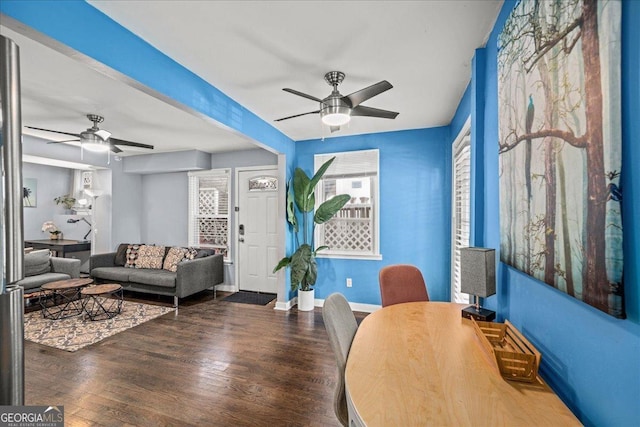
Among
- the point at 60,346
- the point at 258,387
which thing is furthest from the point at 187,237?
the point at 258,387

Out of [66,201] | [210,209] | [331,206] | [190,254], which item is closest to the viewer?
[331,206]

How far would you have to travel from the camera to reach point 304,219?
4.06 meters

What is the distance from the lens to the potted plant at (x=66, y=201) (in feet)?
20.3

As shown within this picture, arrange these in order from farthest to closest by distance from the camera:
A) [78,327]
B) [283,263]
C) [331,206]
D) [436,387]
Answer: [283,263], [331,206], [78,327], [436,387]

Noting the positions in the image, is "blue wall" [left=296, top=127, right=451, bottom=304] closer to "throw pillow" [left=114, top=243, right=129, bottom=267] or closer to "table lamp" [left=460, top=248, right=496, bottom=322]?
"table lamp" [left=460, top=248, right=496, bottom=322]

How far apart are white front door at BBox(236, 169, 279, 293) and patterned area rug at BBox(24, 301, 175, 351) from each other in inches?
54.2

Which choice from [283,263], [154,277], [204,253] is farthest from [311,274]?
[154,277]

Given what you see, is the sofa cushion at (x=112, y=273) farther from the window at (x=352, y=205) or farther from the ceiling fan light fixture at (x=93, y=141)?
the window at (x=352, y=205)

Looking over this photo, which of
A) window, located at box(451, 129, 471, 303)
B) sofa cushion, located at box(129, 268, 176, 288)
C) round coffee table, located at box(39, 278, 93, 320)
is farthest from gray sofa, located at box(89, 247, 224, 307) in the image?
window, located at box(451, 129, 471, 303)

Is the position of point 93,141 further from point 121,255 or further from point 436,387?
point 436,387

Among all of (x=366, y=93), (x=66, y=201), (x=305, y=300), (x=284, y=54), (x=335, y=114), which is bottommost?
(x=305, y=300)

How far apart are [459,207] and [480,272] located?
6.30 ft

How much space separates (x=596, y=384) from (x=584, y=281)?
0.99 feet

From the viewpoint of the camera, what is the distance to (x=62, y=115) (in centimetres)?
329
